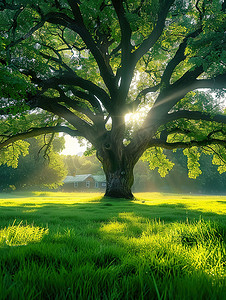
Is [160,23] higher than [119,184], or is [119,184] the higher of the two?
[160,23]

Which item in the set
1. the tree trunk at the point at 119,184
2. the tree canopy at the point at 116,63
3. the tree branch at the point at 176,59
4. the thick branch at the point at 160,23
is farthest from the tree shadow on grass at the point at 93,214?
the tree branch at the point at 176,59

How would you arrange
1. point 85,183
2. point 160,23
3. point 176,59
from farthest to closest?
point 85,183, point 176,59, point 160,23

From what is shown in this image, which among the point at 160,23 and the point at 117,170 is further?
the point at 117,170

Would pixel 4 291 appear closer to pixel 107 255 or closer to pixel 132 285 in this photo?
pixel 132 285

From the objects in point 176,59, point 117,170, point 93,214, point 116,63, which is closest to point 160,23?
point 176,59

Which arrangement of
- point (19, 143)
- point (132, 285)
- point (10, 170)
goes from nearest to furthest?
point (132, 285) < point (19, 143) < point (10, 170)

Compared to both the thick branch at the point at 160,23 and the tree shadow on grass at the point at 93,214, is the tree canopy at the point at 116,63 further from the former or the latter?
the tree shadow on grass at the point at 93,214

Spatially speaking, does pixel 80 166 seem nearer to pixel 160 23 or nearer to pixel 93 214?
pixel 160 23

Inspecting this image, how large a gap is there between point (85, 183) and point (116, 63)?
202ft

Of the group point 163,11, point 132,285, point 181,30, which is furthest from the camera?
point 181,30

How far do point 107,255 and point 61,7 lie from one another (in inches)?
543

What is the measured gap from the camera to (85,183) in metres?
74.2

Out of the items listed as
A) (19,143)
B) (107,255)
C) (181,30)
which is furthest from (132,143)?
(107,255)

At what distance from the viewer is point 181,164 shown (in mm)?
62906
